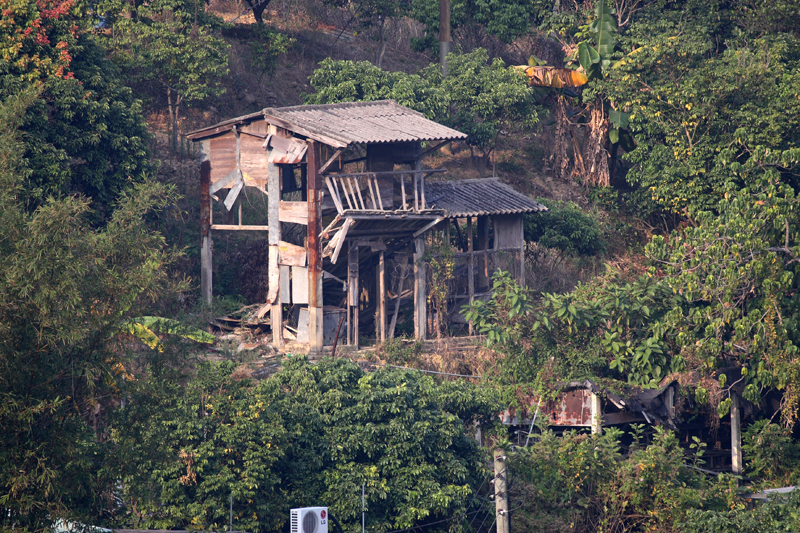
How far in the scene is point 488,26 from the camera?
30875mm

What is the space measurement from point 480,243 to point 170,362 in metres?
13.2

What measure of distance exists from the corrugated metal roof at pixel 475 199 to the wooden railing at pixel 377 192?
60 centimetres

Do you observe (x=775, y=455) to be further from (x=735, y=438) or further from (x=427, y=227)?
(x=427, y=227)

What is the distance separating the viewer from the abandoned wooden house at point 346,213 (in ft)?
68.8

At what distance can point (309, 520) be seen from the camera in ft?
44.4

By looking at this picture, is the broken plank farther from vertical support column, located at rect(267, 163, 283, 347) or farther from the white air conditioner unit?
the white air conditioner unit

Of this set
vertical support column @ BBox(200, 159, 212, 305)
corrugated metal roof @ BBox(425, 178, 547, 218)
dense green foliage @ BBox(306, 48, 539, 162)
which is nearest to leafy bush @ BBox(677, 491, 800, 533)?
corrugated metal roof @ BBox(425, 178, 547, 218)

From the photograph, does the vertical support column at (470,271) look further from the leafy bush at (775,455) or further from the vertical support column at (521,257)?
the leafy bush at (775,455)

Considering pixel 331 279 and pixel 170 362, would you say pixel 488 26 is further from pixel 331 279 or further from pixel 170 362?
pixel 170 362

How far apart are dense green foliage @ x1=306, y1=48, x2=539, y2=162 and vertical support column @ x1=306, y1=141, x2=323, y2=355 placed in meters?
5.70

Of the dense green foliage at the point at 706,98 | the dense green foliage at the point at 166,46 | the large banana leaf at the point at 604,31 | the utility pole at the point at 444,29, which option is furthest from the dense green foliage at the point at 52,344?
the utility pole at the point at 444,29

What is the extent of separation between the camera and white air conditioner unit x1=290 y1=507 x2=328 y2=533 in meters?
13.4

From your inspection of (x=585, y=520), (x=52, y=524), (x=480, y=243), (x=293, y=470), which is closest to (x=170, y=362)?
(x=52, y=524)

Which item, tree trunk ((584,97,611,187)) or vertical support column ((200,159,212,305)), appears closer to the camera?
vertical support column ((200,159,212,305))
